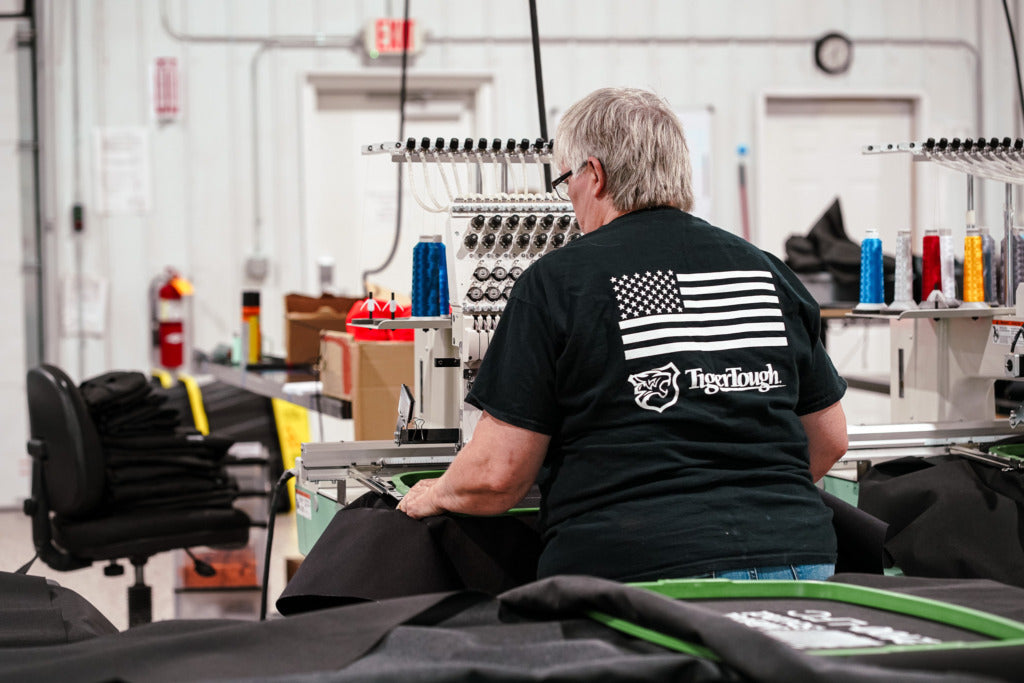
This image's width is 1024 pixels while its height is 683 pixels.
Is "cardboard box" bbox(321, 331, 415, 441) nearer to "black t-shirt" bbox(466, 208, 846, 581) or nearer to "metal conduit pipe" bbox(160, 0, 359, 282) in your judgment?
"black t-shirt" bbox(466, 208, 846, 581)

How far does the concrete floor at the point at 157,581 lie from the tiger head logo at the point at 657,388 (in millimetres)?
2184

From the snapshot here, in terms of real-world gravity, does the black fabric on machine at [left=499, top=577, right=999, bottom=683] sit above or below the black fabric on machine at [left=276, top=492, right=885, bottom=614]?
above

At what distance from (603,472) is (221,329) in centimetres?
510

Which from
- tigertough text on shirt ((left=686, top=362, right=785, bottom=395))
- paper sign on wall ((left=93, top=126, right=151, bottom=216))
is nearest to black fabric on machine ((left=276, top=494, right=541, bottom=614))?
tigertough text on shirt ((left=686, top=362, right=785, bottom=395))

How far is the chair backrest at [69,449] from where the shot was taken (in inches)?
128

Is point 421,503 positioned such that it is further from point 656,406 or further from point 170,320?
point 170,320

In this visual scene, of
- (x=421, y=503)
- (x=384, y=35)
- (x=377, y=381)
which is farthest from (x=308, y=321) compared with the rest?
(x=384, y=35)

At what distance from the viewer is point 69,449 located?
128 inches

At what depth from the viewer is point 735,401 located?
165 centimetres

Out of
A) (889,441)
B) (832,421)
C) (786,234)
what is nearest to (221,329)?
(786,234)

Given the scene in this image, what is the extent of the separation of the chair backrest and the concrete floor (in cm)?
36

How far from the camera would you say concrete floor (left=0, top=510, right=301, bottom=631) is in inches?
159

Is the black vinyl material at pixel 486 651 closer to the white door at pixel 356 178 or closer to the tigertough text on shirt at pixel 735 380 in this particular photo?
the tigertough text on shirt at pixel 735 380

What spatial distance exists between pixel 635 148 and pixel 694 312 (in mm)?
299
